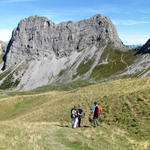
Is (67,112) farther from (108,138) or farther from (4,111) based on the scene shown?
(4,111)

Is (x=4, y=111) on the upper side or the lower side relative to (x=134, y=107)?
lower

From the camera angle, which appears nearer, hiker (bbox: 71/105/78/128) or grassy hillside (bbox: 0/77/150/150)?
grassy hillside (bbox: 0/77/150/150)

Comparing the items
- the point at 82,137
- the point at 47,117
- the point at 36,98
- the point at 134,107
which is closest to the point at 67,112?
the point at 47,117

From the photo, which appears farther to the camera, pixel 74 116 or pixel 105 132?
pixel 74 116

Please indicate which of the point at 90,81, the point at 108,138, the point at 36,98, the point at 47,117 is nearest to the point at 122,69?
the point at 90,81

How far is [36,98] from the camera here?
67.4 meters

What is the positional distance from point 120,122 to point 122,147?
6510 mm

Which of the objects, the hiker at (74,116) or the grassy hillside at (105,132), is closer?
the grassy hillside at (105,132)

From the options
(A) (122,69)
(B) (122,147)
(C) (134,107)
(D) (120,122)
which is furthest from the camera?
(A) (122,69)

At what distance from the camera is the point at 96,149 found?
58.1 ft

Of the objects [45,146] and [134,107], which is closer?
[45,146]

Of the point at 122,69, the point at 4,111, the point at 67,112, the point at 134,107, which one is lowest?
the point at 4,111

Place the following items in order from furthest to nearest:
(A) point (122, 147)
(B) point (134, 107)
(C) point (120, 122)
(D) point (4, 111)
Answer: (D) point (4, 111)
(B) point (134, 107)
(C) point (120, 122)
(A) point (122, 147)

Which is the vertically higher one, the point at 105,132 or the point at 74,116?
the point at 74,116
